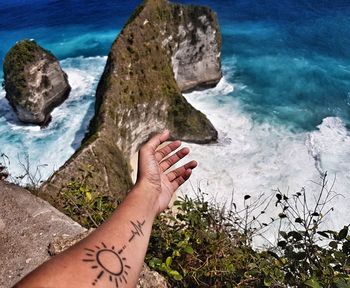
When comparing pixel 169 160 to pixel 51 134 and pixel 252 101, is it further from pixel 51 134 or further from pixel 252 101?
pixel 252 101

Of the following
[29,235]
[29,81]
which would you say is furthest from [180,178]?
[29,81]

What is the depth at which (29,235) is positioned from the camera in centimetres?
584

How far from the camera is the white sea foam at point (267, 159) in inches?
708

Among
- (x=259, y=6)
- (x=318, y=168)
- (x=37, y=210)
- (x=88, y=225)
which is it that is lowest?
(x=318, y=168)

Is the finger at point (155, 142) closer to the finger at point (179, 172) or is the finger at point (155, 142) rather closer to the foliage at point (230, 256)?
the finger at point (179, 172)

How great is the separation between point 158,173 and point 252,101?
2318 cm

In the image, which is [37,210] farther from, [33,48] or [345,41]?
[345,41]

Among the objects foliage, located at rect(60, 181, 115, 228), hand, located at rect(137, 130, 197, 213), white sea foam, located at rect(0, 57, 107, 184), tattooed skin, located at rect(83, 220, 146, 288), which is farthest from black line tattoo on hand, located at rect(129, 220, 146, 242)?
white sea foam, located at rect(0, 57, 107, 184)

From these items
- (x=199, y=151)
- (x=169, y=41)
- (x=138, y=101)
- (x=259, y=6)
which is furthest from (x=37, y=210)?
(x=259, y=6)

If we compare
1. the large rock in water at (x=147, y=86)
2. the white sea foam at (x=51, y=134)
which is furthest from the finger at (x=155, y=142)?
the white sea foam at (x=51, y=134)

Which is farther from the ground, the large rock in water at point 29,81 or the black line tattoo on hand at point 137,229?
the black line tattoo on hand at point 137,229

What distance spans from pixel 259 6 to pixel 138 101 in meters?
29.2

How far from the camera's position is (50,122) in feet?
80.7

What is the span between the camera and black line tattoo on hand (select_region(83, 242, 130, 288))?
3080 mm
